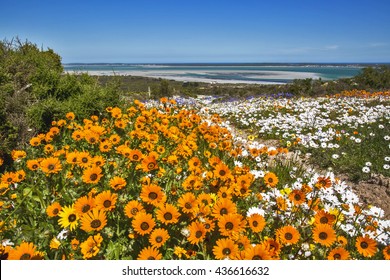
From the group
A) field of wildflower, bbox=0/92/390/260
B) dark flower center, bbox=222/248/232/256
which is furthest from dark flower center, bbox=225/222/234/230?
dark flower center, bbox=222/248/232/256

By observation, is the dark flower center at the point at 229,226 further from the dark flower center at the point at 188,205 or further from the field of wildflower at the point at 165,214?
the dark flower center at the point at 188,205

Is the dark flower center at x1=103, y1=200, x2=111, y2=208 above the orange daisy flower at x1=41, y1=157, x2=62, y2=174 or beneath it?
beneath

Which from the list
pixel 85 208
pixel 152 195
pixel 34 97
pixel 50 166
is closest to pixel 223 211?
pixel 152 195

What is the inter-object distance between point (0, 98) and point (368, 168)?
616cm

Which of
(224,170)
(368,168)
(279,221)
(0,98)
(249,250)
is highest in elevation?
(0,98)

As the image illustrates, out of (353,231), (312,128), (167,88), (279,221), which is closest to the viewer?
(279,221)

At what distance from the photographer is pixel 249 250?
166 cm

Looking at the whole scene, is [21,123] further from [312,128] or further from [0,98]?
[312,128]

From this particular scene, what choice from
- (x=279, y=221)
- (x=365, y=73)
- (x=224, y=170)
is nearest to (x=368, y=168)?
(x=279, y=221)

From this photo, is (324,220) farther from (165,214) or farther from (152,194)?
(152,194)

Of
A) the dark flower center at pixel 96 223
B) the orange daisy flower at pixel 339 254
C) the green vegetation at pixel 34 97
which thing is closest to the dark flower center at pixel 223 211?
the orange daisy flower at pixel 339 254

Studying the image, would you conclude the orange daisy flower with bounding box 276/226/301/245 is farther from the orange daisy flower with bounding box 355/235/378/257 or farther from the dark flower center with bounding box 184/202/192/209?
the dark flower center with bounding box 184/202/192/209

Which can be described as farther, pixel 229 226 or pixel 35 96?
pixel 35 96

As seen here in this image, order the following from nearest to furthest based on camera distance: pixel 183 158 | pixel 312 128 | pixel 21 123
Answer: pixel 183 158
pixel 21 123
pixel 312 128
